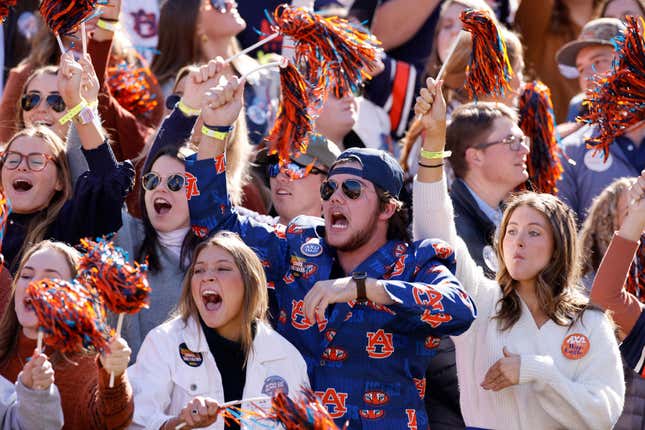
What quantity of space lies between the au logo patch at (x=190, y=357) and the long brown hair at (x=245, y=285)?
0.15 m

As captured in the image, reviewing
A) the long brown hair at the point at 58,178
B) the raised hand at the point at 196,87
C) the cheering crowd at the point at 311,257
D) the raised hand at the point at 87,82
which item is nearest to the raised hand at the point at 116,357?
the cheering crowd at the point at 311,257

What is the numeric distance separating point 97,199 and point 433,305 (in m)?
1.56

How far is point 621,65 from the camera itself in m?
5.97

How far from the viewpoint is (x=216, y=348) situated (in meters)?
5.29

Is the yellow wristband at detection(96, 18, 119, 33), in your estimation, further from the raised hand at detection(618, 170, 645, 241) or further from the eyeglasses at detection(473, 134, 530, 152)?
the raised hand at detection(618, 170, 645, 241)

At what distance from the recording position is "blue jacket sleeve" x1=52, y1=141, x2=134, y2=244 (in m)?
5.70

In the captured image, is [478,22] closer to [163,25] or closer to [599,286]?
[599,286]

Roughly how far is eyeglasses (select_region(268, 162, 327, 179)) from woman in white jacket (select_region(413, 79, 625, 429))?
92cm

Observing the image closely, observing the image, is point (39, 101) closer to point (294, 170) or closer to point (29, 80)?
point (29, 80)

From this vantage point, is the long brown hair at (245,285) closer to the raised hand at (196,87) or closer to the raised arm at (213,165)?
the raised arm at (213,165)

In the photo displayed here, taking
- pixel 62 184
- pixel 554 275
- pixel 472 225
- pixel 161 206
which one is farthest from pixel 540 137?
pixel 62 184

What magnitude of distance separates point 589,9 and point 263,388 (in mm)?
5078

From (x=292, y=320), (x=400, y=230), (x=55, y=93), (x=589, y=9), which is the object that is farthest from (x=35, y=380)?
(x=589, y=9)

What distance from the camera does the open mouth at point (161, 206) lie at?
597 cm
